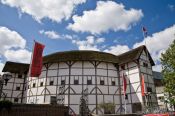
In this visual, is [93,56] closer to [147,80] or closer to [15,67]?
[147,80]

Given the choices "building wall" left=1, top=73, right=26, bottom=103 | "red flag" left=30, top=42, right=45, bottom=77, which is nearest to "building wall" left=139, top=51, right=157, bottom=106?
"red flag" left=30, top=42, right=45, bottom=77

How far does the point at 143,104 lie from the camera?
2853 cm

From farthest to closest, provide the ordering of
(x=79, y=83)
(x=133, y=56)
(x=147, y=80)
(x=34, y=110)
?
(x=133, y=56)
(x=79, y=83)
(x=147, y=80)
(x=34, y=110)

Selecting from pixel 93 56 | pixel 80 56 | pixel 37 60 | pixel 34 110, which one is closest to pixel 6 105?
pixel 34 110

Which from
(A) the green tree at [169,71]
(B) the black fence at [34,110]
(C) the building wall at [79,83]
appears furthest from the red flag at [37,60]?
(A) the green tree at [169,71]

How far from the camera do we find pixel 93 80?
1261 inches

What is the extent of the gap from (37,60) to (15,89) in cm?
1953

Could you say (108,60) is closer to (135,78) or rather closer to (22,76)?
(135,78)

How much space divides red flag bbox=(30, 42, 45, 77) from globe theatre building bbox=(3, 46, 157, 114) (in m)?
10.4

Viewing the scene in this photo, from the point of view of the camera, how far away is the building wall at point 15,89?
121 feet

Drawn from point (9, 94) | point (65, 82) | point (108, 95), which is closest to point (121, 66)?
point (108, 95)

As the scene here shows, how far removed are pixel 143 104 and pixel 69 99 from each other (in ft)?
38.1

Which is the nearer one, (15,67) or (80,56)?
(80,56)

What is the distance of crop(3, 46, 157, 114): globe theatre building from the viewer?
30.6m
